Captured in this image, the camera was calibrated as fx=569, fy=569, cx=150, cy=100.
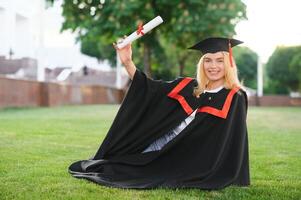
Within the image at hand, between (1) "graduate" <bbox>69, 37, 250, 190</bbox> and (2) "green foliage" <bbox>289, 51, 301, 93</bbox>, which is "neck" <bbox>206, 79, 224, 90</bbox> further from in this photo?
(2) "green foliage" <bbox>289, 51, 301, 93</bbox>

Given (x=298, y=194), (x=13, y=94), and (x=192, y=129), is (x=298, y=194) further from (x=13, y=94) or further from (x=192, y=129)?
(x=13, y=94)

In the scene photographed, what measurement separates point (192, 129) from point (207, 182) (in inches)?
23.2

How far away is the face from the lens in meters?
6.13

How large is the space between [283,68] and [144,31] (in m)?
70.7

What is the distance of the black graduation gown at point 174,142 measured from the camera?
19.4ft

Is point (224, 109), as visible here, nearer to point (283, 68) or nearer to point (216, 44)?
point (216, 44)

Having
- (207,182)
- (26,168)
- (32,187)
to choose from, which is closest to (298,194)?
(207,182)

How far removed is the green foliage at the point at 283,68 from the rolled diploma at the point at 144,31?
67096mm

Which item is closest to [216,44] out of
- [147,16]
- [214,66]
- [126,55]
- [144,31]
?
[214,66]

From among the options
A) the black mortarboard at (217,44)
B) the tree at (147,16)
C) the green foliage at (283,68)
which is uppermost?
the tree at (147,16)

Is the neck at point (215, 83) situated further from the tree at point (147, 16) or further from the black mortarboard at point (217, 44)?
the tree at point (147, 16)

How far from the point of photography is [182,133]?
608cm

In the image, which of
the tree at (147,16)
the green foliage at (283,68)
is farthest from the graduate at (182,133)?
the green foliage at (283,68)

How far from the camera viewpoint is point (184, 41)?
27188 millimetres
